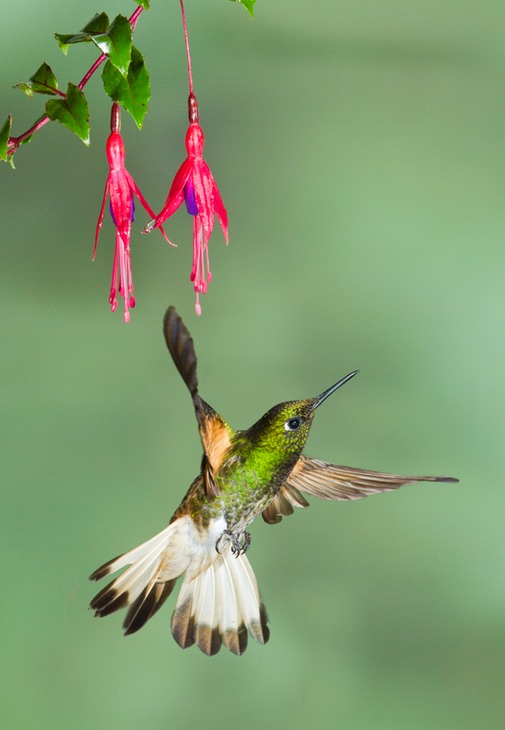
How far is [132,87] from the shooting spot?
2.22 feet

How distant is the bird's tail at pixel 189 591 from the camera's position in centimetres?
93

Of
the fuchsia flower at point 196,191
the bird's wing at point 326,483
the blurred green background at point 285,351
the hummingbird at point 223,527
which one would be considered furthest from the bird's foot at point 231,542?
the blurred green background at point 285,351

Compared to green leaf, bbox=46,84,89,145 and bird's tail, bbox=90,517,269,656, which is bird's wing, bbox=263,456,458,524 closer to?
bird's tail, bbox=90,517,269,656

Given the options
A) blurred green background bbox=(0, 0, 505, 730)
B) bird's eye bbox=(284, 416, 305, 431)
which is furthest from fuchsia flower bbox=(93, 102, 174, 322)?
blurred green background bbox=(0, 0, 505, 730)

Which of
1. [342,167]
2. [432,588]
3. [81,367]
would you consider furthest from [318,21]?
[432,588]

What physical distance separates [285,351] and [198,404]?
0.67 metres

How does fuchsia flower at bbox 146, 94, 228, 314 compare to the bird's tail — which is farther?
the bird's tail

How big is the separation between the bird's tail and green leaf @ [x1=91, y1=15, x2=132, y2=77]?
49 centimetres

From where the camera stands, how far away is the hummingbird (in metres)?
0.91

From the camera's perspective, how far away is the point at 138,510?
4.82ft

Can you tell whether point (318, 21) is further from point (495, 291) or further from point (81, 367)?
point (81, 367)

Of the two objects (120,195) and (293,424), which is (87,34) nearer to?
(120,195)

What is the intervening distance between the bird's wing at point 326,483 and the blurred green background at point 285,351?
1.10ft

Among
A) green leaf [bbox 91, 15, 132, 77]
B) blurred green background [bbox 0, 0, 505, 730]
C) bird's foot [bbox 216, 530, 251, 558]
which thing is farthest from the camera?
blurred green background [bbox 0, 0, 505, 730]
